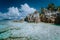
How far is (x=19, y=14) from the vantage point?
6254 millimetres

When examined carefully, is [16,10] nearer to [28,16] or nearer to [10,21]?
[10,21]

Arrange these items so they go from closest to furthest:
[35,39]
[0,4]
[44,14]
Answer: [35,39], [0,4], [44,14]

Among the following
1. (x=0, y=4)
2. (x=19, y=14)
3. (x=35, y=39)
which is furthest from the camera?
(x=19, y=14)

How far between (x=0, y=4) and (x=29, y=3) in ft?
4.17

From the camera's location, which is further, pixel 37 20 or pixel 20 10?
pixel 37 20

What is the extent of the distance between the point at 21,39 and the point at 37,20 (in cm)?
413

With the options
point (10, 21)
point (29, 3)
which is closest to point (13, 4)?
point (29, 3)

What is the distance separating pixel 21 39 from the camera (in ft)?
11.3

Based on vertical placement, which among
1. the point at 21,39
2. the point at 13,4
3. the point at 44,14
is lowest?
the point at 21,39

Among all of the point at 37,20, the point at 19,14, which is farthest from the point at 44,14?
the point at 19,14

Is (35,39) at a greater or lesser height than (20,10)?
lesser

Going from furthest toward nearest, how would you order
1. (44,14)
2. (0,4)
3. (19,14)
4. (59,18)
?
(44,14) < (59,18) < (19,14) < (0,4)

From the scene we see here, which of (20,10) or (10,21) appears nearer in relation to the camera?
(20,10)

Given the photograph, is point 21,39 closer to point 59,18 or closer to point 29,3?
point 29,3
